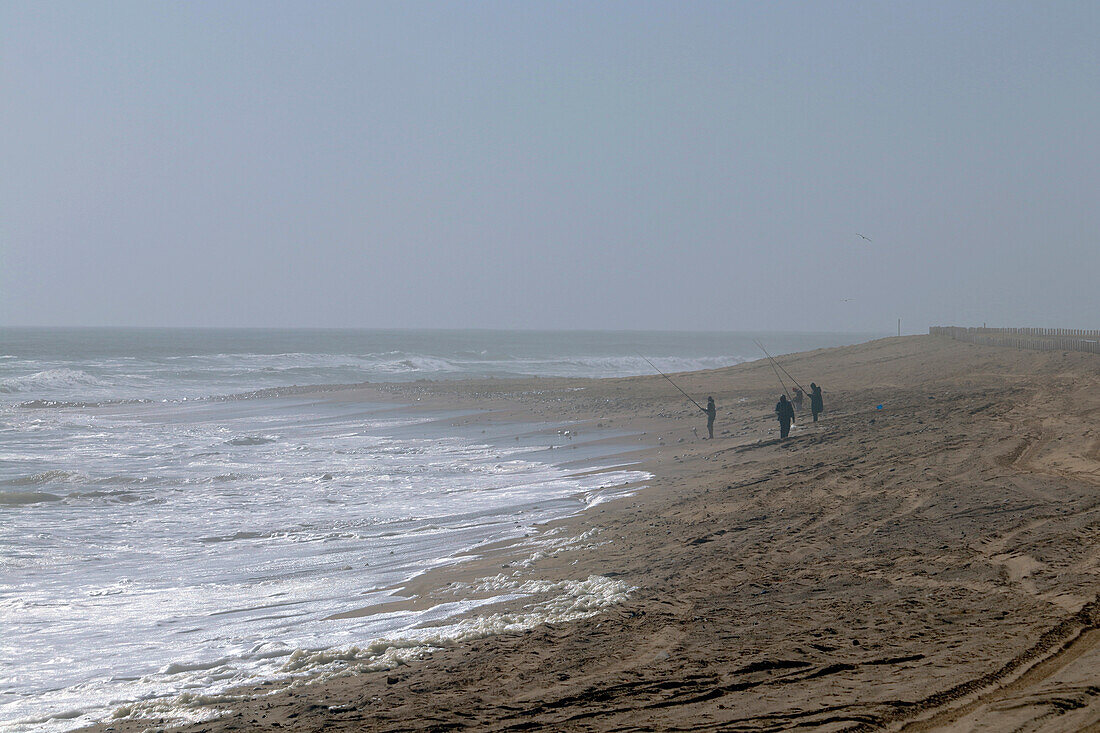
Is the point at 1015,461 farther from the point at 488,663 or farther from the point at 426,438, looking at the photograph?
the point at 426,438

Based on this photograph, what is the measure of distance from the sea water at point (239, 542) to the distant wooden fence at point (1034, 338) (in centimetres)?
1550

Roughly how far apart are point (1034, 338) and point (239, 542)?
2912 centimetres

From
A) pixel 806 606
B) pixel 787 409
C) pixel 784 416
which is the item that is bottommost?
pixel 806 606

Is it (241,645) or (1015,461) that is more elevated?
(1015,461)

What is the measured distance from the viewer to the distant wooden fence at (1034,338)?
25594 mm

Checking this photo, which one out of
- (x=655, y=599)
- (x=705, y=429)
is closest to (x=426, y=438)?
(x=705, y=429)

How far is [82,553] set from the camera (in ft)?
33.0

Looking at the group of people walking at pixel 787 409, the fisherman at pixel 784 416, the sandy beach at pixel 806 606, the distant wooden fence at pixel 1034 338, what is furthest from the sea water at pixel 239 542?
the distant wooden fence at pixel 1034 338

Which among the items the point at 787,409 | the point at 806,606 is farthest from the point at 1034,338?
the point at 806,606

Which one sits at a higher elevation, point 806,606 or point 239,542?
point 806,606

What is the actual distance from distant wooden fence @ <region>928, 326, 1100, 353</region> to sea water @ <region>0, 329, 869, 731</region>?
610 inches

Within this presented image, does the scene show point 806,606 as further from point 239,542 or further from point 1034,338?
point 1034,338

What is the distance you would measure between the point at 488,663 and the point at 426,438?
16270 mm

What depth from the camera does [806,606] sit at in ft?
19.9
